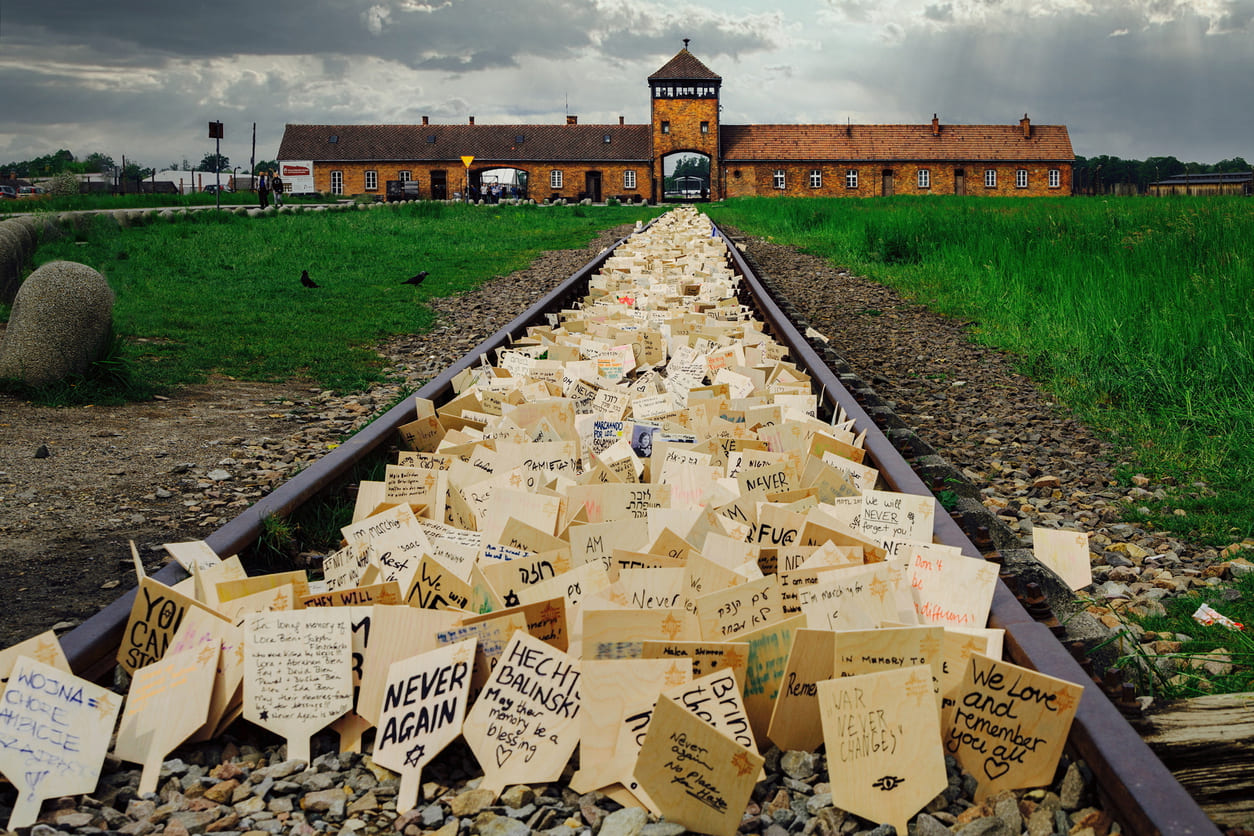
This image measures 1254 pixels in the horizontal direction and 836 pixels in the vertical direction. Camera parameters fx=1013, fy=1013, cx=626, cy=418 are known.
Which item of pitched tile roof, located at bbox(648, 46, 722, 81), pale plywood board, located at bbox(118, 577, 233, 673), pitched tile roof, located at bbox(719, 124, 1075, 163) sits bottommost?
pale plywood board, located at bbox(118, 577, 233, 673)

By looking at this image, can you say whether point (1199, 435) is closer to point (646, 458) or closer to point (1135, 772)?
point (646, 458)

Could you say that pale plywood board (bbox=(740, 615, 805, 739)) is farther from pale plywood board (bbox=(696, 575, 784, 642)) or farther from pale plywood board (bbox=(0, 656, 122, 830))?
pale plywood board (bbox=(0, 656, 122, 830))

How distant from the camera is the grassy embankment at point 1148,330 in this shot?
12.7 feet

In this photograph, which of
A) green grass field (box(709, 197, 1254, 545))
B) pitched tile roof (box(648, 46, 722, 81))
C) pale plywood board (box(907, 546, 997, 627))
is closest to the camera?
pale plywood board (box(907, 546, 997, 627))

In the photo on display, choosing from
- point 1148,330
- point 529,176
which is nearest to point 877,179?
point 529,176

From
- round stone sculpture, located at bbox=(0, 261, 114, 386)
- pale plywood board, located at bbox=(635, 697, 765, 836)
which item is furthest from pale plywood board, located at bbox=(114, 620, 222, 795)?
round stone sculpture, located at bbox=(0, 261, 114, 386)

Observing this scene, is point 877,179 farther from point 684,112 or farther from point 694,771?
point 694,771

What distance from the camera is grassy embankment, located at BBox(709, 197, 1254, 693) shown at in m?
3.86

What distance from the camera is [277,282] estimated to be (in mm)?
11672

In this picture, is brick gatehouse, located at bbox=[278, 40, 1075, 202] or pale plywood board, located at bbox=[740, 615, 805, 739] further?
brick gatehouse, located at bbox=[278, 40, 1075, 202]

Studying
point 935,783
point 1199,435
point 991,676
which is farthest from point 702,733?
point 1199,435

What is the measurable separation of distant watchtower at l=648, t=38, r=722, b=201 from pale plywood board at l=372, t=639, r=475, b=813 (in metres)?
62.9

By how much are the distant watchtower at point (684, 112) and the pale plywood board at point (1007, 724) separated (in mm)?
63015

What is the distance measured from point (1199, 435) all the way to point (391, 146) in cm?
6709
